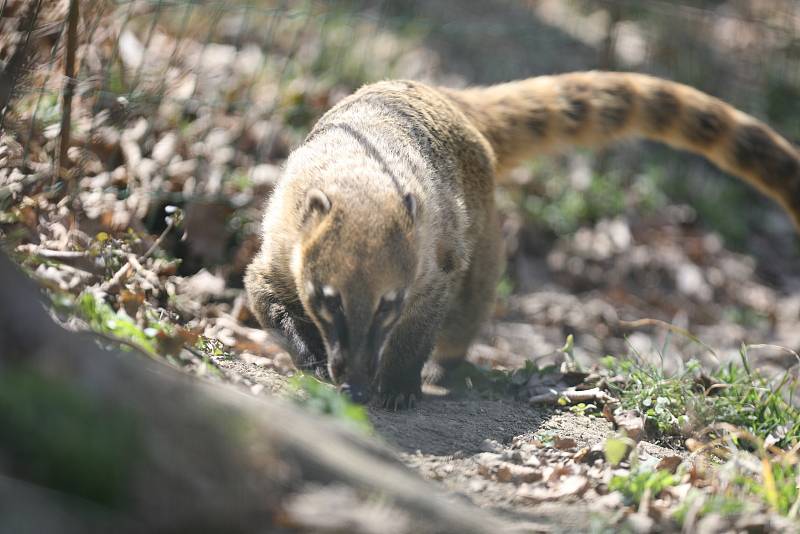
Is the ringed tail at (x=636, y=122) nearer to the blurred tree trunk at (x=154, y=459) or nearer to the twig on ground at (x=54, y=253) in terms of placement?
the twig on ground at (x=54, y=253)

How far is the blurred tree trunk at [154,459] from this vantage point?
1.92 meters

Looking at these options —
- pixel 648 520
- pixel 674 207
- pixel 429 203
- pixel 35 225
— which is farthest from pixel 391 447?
pixel 674 207

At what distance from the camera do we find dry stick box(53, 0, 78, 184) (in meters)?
4.14

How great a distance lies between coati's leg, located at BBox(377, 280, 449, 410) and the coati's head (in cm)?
39

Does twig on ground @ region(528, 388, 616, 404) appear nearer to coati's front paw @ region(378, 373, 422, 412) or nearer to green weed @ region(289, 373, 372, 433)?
coati's front paw @ region(378, 373, 422, 412)

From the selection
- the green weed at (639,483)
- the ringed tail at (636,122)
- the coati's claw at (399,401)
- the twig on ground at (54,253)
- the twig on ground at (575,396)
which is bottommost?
the coati's claw at (399,401)

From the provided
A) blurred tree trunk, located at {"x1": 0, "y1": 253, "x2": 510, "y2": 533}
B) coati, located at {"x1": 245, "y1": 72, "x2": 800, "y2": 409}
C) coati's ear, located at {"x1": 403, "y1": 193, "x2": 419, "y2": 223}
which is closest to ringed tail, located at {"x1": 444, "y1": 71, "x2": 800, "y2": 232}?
coati, located at {"x1": 245, "y1": 72, "x2": 800, "y2": 409}

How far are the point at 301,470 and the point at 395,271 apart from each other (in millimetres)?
1466

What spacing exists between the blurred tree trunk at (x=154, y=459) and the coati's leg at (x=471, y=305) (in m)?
2.44

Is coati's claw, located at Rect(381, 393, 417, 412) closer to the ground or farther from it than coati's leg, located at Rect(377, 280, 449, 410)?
closer to the ground

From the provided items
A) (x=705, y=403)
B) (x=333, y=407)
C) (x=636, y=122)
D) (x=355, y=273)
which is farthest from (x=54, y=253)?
(x=636, y=122)

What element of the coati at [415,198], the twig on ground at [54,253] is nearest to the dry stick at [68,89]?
the twig on ground at [54,253]

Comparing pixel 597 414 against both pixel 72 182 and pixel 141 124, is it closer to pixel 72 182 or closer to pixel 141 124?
pixel 72 182

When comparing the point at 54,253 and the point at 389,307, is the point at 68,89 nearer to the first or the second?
the point at 54,253
